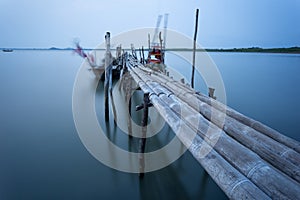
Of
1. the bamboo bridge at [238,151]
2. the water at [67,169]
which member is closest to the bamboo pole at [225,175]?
the bamboo bridge at [238,151]

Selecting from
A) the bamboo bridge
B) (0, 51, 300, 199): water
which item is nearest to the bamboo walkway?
the bamboo bridge

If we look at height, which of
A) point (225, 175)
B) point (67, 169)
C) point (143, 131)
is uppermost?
point (225, 175)

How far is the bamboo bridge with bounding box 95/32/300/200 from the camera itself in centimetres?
125

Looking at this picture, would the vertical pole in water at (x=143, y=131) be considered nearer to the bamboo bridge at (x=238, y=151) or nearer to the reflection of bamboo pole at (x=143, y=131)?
the reflection of bamboo pole at (x=143, y=131)

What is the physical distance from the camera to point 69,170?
4.27 metres

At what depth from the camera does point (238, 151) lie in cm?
162

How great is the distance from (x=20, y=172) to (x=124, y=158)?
7.09ft

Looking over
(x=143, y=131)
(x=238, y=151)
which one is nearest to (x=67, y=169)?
(x=143, y=131)

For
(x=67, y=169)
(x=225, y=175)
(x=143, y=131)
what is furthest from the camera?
(x=67, y=169)

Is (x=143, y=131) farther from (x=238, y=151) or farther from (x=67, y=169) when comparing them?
(x=238, y=151)

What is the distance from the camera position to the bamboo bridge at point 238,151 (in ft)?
4.12

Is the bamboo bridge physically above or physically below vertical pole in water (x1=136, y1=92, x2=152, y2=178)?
above

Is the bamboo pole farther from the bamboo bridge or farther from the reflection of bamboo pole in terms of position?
the reflection of bamboo pole

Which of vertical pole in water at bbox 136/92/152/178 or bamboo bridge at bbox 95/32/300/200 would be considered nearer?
bamboo bridge at bbox 95/32/300/200
